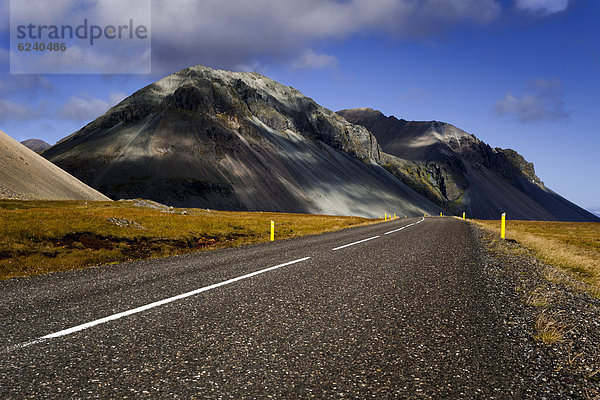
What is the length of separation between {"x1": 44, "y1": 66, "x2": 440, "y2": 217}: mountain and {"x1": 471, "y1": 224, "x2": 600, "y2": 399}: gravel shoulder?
108264 millimetres

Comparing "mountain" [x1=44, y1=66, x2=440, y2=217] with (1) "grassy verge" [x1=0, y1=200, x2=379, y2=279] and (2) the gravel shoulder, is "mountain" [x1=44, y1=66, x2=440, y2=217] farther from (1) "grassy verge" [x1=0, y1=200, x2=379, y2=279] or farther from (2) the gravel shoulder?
(2) the gravel shoulder

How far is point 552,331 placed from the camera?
16.4ft

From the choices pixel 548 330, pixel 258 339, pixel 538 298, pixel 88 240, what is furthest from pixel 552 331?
pixel 88 240

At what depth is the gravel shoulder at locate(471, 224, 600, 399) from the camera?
3.65 meters

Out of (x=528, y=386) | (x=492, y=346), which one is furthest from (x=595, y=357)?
(x=528, y=386)

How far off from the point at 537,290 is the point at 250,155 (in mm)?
134850

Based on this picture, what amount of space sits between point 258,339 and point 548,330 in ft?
12.6

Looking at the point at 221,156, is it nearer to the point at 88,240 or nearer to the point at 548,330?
the point at 88,240


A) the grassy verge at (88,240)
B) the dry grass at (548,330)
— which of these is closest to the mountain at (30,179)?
the grassy verge at (88,240)

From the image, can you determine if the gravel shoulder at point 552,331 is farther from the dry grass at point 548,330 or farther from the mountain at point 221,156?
the mountain at point 221,156

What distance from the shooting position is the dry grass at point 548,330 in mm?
4750

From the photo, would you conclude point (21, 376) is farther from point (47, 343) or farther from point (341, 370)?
point (341, 370)

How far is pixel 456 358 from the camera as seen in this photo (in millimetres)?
4234

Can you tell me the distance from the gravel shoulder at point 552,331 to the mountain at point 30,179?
66.4 m
